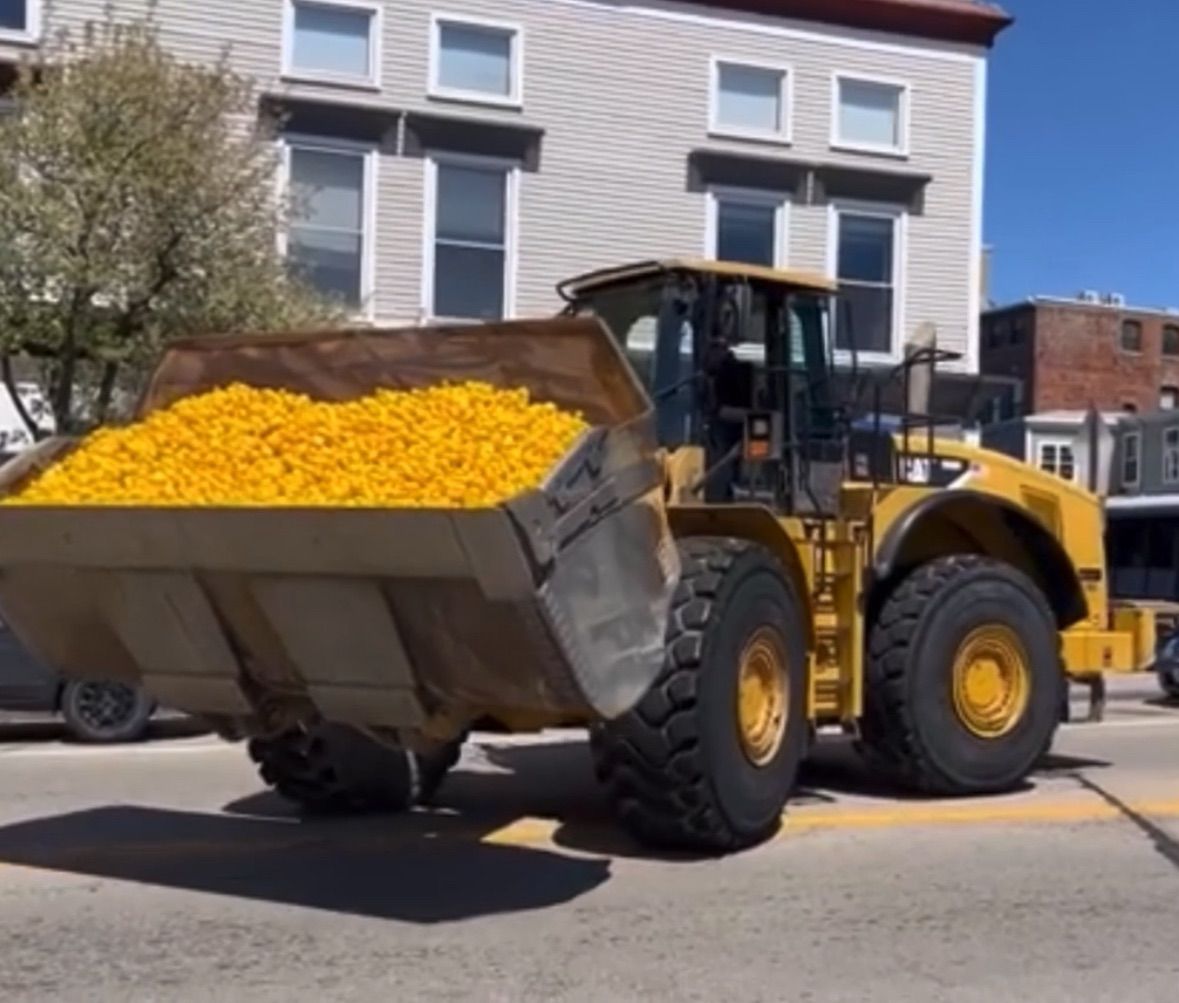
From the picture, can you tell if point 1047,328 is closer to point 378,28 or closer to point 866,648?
point 378,28

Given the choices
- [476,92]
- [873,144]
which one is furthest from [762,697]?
[873,144]

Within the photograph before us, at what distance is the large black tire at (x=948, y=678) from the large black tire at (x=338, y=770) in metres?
2.33

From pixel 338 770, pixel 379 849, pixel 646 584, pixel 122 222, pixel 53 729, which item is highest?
pixel 122 222

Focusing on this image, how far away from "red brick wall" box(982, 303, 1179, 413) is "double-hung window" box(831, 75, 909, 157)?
42.7 m

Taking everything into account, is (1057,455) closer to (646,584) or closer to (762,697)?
(762,697)

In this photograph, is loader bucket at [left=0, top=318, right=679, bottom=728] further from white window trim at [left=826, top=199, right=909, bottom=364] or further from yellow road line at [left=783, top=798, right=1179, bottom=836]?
white window trim at [left=826, top=199, right=909, bottom=364]

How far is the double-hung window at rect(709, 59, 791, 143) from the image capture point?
25188 millimetres

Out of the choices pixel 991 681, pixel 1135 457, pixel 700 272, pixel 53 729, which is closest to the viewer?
pixel 700 272

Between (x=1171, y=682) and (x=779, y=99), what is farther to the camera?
(x=779, y=99)

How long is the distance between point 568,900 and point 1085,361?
64.3 m

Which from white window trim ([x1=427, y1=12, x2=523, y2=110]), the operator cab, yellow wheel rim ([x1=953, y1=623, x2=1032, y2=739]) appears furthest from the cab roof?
white window trim ([x1=427, y1=12, x2=523, y2=110])

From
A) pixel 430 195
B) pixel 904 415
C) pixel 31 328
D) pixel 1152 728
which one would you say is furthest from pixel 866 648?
pixel 430 195

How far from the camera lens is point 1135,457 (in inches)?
1925

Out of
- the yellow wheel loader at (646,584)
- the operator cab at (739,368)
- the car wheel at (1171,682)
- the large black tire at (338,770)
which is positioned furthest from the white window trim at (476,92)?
the large black tire at (338,770)
